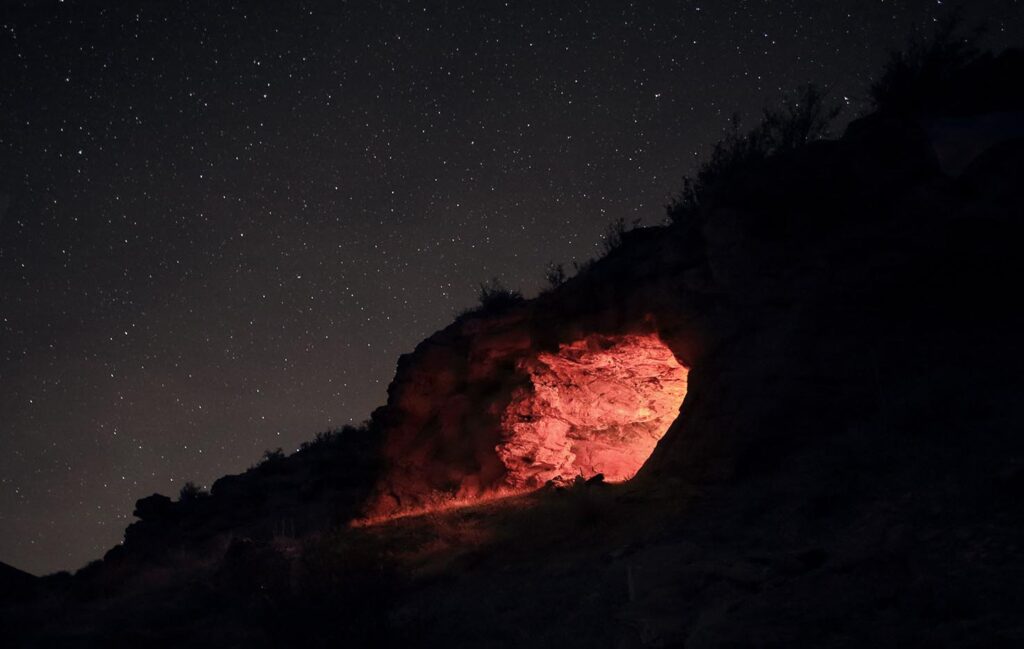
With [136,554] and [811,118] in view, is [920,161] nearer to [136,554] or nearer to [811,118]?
[811,118]

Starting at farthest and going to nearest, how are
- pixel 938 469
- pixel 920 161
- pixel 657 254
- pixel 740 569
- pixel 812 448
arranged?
pixel 657 254 → pixel 920 161 → pixel 812 448 → pixel 938 469 → pixel 740 569

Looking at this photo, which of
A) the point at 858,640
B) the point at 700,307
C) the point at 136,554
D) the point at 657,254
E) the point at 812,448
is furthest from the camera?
the point at 136,554

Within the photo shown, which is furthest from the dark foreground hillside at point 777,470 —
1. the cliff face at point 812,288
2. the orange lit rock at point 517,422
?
the orange lit rock at point 517,422

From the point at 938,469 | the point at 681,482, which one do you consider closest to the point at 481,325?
the point at 681,482

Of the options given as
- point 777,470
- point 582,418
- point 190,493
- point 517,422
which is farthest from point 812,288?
point 190,493

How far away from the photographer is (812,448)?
9344mm

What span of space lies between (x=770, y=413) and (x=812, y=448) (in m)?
0.79

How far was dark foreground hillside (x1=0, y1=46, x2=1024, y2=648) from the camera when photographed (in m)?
5.07

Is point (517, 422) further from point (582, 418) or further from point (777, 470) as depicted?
point (777, 470)

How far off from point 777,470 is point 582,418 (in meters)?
7.83

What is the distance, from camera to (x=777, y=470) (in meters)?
9.30

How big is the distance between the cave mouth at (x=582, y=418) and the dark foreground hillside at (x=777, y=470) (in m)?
0.98

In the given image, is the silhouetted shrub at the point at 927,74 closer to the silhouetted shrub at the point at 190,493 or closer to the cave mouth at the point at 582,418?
the cave mouth at the point at 582,418

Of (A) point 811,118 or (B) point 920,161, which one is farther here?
(A) point 811,118
